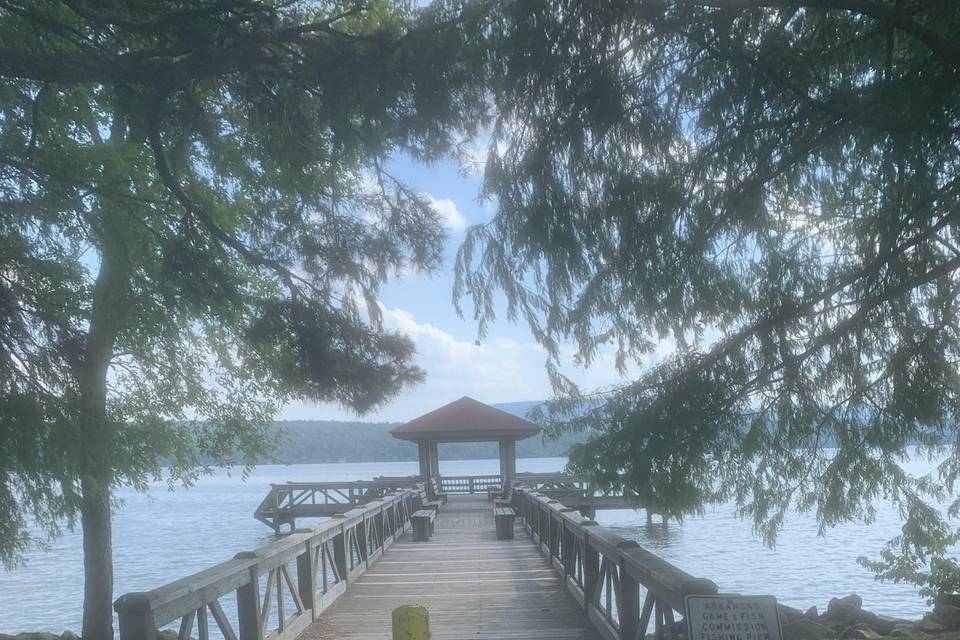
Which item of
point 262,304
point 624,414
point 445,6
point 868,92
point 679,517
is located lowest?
point 679,517

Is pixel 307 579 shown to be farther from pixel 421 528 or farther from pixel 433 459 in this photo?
pixel 433 459

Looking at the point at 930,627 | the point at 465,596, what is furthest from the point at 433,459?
the point at 465,596

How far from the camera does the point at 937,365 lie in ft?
19.2

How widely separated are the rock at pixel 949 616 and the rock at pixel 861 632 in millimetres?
730

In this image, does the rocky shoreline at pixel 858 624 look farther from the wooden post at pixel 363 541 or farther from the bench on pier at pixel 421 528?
the bench on pier at pixel 421 528

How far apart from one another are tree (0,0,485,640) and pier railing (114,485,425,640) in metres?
1.38

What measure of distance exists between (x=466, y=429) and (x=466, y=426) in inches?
8.3

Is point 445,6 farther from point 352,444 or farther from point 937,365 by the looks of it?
point 352,444

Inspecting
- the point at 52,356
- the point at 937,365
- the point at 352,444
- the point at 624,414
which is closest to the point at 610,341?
the point at 624,414

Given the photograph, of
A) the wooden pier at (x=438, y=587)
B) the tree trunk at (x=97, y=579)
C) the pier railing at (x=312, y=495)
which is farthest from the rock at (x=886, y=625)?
the pier railing at (x=312, y=495)

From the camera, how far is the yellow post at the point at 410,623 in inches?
164

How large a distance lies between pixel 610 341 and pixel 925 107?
246 centimetres

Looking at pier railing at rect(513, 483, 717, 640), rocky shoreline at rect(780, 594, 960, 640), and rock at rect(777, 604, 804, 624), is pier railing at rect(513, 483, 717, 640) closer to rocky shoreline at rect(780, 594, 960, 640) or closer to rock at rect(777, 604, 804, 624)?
rocky shoreline at rect(780, 594, 960, 640)

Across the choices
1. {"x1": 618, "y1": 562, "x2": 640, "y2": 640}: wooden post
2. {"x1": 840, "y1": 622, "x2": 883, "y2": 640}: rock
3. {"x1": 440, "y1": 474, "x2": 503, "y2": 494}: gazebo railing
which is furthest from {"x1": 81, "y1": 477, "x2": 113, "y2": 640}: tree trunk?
{"x1": 440, "y1": 474, "x2": 503, "y2": 494}: gazebo railing
